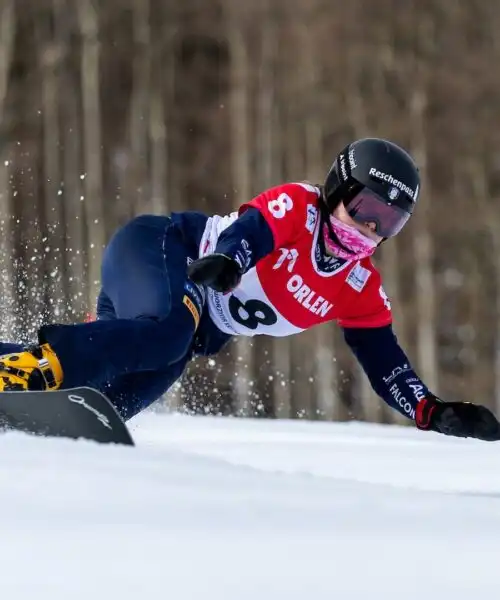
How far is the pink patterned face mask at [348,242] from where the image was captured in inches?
154

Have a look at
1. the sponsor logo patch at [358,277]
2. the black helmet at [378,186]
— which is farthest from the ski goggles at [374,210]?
the sponsor logo patch at [358,277]

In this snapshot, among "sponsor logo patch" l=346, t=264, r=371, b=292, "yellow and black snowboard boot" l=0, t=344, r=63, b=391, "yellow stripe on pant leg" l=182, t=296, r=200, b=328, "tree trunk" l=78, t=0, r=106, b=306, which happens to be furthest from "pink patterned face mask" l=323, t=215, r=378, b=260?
"tree trunk" l=78, t=0, r=106, b=306

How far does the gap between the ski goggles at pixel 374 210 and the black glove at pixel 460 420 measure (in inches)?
24.2

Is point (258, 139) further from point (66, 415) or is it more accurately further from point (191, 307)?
point (66, 415)

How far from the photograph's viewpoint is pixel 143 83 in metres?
18.5

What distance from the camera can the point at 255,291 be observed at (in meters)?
4.12

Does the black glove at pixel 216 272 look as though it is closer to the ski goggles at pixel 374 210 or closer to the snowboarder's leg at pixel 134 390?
the ski goggles at pixel 374 210

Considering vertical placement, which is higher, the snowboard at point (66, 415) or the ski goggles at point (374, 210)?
the ski goggles at point (374, 210)

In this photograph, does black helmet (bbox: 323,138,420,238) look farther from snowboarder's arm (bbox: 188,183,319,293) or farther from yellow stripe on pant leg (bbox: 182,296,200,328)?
yellow stripe on pant leg (bbox: 182,296,200,328)

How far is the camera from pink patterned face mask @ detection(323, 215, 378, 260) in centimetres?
390

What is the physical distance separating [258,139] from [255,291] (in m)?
13.7

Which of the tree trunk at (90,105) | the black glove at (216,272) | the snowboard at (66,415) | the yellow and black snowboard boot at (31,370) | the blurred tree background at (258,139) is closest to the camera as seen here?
the snowboard at (66,415)

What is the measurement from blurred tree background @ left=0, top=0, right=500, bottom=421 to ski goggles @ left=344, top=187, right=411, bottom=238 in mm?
11535

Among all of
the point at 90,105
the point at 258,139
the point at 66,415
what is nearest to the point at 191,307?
the point at 66,415
